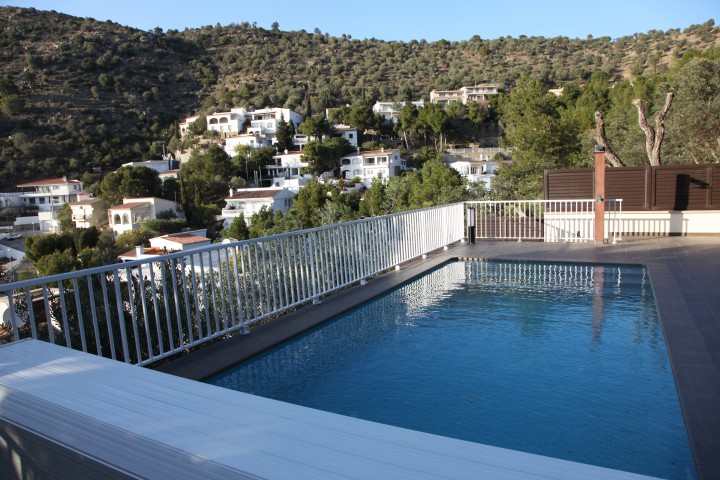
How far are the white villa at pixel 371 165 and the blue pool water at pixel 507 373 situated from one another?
48.5m

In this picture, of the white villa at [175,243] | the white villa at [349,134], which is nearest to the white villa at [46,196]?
the white villa at [175,243]

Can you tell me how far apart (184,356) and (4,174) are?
187 ft

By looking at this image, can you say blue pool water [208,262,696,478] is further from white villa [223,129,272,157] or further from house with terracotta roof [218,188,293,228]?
white villa [223,129,272,157]

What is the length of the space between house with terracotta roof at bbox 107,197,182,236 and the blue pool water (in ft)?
133

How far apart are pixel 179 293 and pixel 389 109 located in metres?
68.8

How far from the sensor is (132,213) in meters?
42.7

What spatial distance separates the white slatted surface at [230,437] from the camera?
1235mm

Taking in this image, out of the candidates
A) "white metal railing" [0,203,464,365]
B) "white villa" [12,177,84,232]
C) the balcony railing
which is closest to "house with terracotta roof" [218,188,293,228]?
"white villa" [12,177,84,232]

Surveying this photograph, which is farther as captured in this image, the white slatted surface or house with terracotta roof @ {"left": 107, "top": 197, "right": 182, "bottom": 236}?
house with terracotta roof @ {"left": 107, "top": 197, "right": 182, "bottom": 236}

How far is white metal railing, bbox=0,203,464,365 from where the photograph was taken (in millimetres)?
3299

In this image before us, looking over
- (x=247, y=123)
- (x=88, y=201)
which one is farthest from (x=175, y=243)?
(x=247, y=123)

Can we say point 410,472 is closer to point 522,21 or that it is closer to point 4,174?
point 522,21

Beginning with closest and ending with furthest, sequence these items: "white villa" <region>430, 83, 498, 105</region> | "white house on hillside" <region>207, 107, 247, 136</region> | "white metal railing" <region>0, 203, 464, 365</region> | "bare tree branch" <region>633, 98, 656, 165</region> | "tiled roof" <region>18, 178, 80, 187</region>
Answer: "white metal railing" <region>0, 203, 464, 365</region>
"bare tree branch" <region>633, 98, 656, 165</region>
"tiled roof" <region>18, 178, 80, 187</region>
"white house on hillside" <region>207, 107, 247, 136</region>
"white villa" <region>430, 83, 498, 105</region>

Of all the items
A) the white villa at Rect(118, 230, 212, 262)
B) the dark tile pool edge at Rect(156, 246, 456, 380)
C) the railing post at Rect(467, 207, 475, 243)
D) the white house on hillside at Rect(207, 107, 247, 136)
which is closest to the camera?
the dark tile pool edge at Rect(156, 246, 456, 380)
